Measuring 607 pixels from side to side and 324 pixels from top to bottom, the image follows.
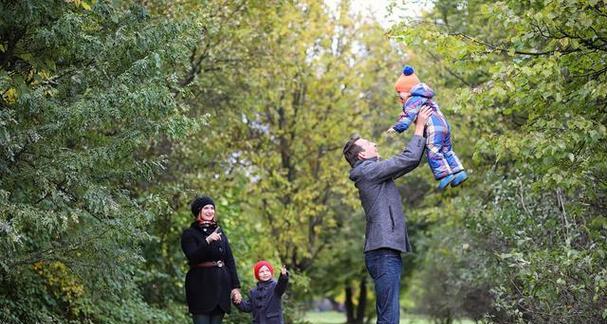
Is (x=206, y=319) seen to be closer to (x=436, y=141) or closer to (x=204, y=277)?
(x=204, y=277)

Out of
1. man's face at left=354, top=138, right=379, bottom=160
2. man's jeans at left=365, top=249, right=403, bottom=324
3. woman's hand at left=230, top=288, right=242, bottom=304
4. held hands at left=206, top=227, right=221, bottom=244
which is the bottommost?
man's jeans at left=365, top=249, right=403, bottom=324

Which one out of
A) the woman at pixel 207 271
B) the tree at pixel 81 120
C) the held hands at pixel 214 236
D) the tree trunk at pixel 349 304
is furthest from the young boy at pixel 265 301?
the tree trunk at pixel 349 304

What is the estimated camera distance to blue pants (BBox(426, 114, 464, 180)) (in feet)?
22.9

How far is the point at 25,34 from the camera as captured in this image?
8.80 m

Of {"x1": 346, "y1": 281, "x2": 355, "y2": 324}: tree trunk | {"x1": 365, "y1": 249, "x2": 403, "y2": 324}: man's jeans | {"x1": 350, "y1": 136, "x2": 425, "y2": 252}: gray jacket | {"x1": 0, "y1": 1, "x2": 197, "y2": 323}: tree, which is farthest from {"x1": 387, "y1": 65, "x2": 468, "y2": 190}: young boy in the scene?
{"x1": 346, "y1": 281, "x2": 355, "y2": 324}: tree trunk

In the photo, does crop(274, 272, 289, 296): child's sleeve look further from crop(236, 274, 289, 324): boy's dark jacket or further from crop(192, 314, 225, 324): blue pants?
crop(192, 314, 225, 324): blue pants

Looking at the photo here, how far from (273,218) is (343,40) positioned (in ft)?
17.9

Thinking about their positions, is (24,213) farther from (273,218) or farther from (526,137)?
(273,218)

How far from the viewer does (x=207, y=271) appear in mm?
9352

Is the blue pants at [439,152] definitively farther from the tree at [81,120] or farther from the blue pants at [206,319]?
the blue pants at [206,319]

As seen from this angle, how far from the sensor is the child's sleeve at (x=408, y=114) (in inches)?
275

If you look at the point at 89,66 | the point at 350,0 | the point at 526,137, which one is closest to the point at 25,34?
the point at 89,66

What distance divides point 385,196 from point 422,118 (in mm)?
669

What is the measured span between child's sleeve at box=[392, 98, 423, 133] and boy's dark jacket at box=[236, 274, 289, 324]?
3.01 metres
